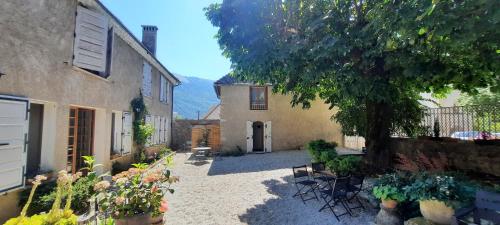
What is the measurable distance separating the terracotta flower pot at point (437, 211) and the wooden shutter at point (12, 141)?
6.72 m

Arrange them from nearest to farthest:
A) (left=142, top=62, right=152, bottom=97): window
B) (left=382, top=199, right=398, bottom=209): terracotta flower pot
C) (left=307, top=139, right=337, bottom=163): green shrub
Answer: (left=382, top=199, right=398, bottom=209): terracotta flower pot < (left=307, top=139, right=337, bottom=163): green shrub < (left=142, top=62, right=152, bottom=97): window

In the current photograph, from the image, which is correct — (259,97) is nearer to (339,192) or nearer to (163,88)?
(163,88)

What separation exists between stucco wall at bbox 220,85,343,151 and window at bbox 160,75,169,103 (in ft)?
11.5

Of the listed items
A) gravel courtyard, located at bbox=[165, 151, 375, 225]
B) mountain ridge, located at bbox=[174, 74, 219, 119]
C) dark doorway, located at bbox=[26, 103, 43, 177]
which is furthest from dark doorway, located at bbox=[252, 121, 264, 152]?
mountain ridge, located at bbox=[174, 74, 219, 119]

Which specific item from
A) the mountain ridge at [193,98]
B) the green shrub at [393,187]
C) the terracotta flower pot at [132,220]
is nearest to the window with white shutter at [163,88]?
the terracotta flower pot at [132,220]

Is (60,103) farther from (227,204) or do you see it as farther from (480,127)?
(480,127)

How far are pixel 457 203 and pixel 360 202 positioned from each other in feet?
8.52

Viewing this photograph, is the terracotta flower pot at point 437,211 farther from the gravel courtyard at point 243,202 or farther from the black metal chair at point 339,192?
the black metal chair at point 339,192

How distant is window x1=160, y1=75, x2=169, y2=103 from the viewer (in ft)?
51.2

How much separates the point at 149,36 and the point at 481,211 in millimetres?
15988

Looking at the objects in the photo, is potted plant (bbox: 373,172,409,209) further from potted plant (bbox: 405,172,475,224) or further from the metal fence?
the metal fence

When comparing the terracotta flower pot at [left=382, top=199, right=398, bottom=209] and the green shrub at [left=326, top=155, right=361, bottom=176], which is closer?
the terracotta flower pot at [left=382, top=199, right=398, bottom=209]

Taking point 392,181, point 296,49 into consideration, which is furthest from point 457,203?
point 296,49

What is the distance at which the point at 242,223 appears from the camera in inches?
204
